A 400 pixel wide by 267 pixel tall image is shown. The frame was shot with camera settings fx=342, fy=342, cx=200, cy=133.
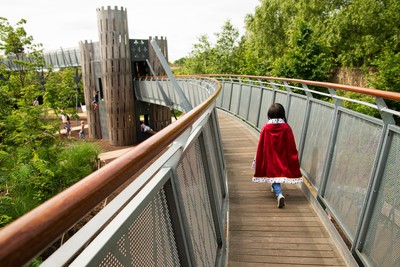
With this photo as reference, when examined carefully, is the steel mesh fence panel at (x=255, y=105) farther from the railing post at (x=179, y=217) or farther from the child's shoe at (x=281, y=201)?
the railing post at (x=179, y=217)

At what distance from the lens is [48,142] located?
12297 mm

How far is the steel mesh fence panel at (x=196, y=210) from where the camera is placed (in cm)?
202

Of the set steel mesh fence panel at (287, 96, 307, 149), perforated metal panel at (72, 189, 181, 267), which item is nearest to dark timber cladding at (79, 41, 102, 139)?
steel mesh fence panel at (287, 96, 307, 149)

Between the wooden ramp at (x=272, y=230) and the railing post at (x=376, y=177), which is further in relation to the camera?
the wooden ramp at (x=272, y=230)

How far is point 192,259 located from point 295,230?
101 inches

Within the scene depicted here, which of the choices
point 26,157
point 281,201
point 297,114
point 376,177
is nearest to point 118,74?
point 26,157

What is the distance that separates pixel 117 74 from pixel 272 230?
2027cm

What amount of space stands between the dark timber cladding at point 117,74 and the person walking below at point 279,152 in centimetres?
1926

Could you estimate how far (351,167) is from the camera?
3512 mm

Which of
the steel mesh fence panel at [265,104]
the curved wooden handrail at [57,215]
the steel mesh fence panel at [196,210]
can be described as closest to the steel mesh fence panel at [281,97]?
the steel mesh fence panel at [265,104]

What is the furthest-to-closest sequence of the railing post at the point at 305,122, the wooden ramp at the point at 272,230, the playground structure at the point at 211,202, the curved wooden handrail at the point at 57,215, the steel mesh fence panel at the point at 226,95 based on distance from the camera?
1. the steel mesh fence panel at the point at 226,95
2. the railing post at the point at 305,122
3. the wooden ramp at the point at 272,230
4. the playground structure at the point at 211,202
5. the curved wooden handrail at the point at 57,215

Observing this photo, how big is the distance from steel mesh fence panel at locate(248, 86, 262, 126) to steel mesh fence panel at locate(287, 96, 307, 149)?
2.94 meters

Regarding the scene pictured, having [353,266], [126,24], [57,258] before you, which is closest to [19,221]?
[57,258]

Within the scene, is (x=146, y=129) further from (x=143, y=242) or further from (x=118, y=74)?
(x=143, y=242)
